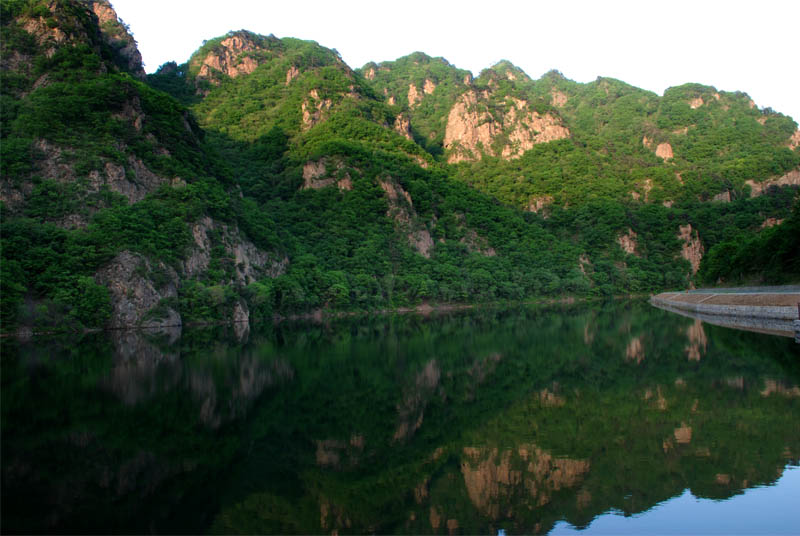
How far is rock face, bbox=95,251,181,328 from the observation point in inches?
2157

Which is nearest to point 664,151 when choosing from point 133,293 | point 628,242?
point 628,242

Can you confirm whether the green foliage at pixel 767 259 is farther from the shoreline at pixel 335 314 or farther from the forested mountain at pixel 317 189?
the shoreline at pixel 335 314

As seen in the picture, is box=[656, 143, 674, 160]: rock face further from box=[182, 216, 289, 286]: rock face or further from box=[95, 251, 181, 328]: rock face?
box=[95, 251, 181, 328]: rock face

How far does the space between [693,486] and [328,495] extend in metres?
6.64

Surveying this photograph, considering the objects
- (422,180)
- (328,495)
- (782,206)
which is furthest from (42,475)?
(782,206)

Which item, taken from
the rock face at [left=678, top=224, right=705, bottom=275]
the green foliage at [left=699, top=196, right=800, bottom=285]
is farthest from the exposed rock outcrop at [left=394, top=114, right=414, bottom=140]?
the green foliage at [left=699, top=196, right=800, bottom=285]

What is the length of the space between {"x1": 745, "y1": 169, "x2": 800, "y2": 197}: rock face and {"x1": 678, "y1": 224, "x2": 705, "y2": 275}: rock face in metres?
31.1

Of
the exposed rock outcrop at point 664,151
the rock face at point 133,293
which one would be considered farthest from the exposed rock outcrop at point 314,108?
the exposed rock outcrop at point 664,151

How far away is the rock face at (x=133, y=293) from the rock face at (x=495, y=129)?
12574 cm

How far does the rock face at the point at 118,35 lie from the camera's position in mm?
132175

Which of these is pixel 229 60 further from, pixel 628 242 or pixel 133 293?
pixel 133 293

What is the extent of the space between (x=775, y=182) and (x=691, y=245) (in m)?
39.0

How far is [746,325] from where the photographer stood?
41688 millimetres

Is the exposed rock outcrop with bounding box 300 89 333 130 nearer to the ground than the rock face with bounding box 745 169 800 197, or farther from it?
farther from it
